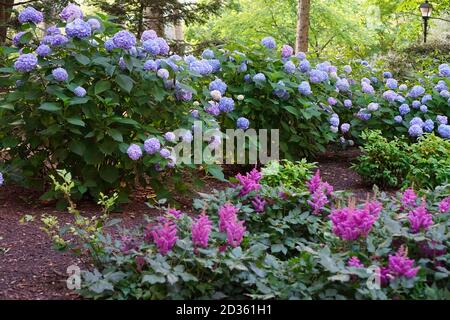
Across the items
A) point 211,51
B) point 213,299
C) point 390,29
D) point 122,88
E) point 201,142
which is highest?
point 390,29

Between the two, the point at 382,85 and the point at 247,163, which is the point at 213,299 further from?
the point at 382,85

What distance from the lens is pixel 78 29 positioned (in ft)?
12.3

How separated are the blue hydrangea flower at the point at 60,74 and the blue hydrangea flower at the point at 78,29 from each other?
24 cm

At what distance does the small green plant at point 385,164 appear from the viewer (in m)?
4.73

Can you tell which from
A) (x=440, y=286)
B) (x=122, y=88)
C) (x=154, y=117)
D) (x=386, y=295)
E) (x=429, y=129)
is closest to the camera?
(x=386, y=295)

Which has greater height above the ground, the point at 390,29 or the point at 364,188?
the point at 390,29

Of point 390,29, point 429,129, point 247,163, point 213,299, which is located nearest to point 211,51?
point 247,163

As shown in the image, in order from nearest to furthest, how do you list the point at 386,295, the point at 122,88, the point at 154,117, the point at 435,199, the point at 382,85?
the point at 386,295
the point at 435,199
the point at 122,88
the point at 154,117
the point at 382,85

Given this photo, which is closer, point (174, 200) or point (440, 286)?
point (440, 286)

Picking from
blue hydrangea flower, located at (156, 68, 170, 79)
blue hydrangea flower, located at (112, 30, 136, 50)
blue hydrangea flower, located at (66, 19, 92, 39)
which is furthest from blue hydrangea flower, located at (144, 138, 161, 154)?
blue hydrangea flower, located at (66, 19, 92, 39)

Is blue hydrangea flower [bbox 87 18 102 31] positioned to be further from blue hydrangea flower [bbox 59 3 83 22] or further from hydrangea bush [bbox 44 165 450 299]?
hydrangea bush [bbox 44 165 450 299]

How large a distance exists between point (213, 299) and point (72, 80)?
2194 millimetres

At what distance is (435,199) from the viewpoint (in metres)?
3.11

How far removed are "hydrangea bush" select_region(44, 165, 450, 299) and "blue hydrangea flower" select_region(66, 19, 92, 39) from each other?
5.31 ft
